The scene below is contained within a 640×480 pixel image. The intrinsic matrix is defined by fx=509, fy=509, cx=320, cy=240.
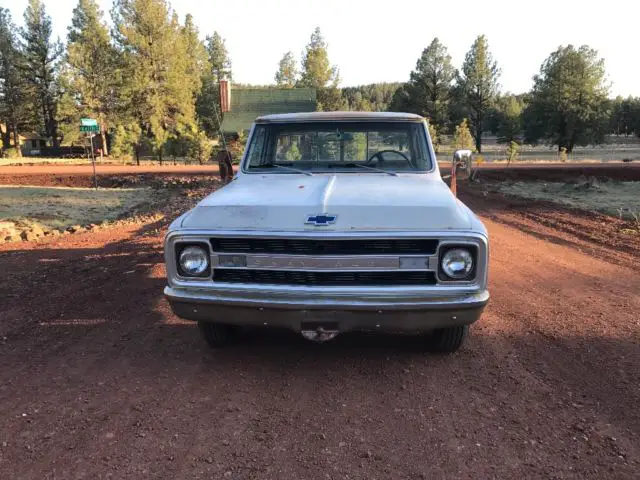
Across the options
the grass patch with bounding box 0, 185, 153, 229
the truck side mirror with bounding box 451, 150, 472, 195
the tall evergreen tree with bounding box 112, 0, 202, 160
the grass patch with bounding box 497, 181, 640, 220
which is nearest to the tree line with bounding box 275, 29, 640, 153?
the tall evergreen tree with bounding box 112, 0, 202, 160

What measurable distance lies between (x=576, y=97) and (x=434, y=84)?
1676cm

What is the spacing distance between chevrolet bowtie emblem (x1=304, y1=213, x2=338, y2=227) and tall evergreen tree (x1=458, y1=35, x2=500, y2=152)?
61893mm

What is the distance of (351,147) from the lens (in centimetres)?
492

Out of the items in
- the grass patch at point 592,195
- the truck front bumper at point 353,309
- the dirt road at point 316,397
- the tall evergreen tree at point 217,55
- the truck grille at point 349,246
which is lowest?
the dirt road at point 316,397

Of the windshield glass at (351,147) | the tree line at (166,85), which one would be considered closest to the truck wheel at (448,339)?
the windshield glass at (351,147)

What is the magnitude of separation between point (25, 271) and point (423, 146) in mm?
5797

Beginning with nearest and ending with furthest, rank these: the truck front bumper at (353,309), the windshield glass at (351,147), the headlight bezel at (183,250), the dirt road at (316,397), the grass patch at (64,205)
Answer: the dirt road at (316,397) → the truck front bumper at (353,309) → the headlight bezel at (183,250) → the windshield glass at (351,147) → the grass patch at (64,205)

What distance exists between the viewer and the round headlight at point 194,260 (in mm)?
3561

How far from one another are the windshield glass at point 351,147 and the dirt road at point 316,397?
1.62 metres

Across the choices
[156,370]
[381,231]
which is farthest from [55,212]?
[381,231]

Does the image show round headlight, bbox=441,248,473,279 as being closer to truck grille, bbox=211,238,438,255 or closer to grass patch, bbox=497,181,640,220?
truck grille, bbox=211,238,438,255

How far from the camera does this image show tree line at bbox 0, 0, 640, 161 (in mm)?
47469

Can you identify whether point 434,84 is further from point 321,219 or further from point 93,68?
point 321,219

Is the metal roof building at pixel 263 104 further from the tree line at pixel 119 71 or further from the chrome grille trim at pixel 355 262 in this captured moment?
the chrome grille trim at pixel 355 262
